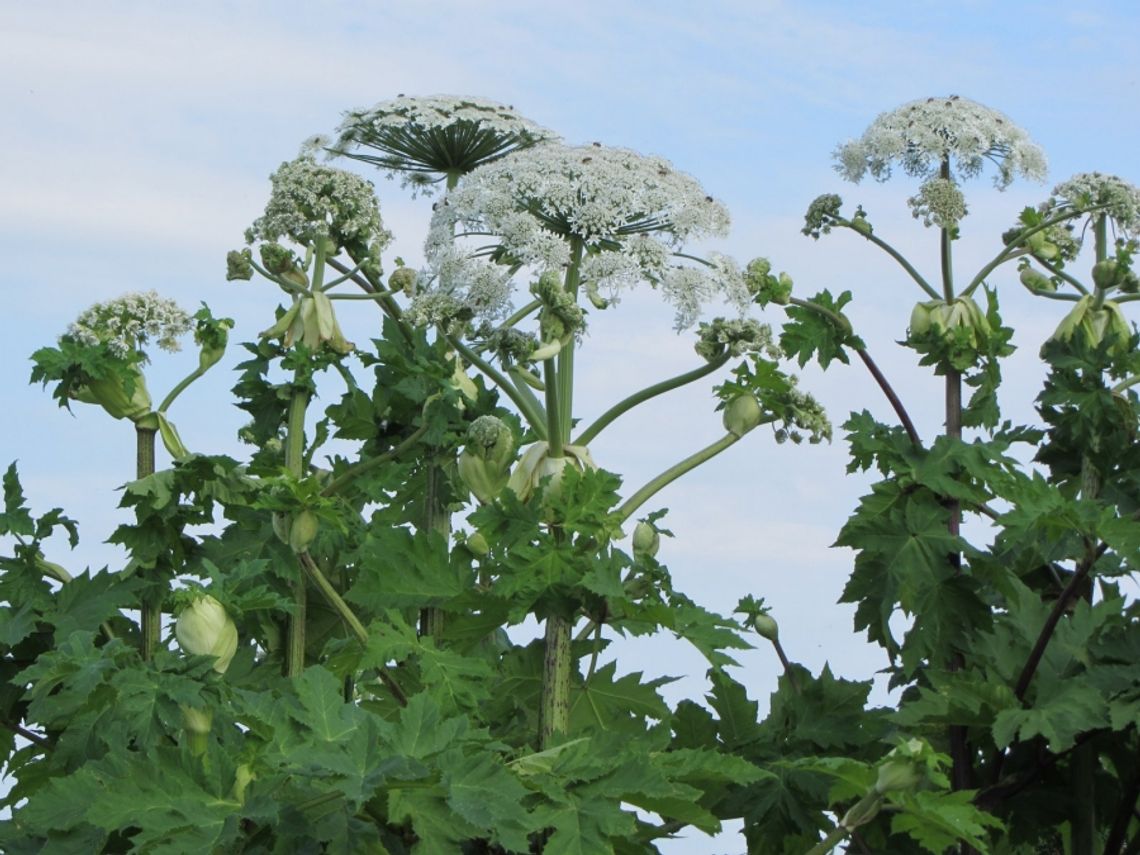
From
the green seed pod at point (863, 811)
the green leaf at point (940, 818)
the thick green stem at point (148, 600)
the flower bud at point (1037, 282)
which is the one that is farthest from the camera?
the flower bud at point (1037, 282)

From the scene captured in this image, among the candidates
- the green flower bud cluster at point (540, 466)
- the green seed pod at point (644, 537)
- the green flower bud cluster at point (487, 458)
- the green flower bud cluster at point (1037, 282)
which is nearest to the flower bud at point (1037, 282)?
the green flower bud cluster at point (1037, 282)

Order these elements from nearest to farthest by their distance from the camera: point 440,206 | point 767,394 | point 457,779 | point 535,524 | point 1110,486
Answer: point 457,779, point 535,524, point 767,394, point 440,206, point 1110,486

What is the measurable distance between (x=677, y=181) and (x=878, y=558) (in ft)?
4.13

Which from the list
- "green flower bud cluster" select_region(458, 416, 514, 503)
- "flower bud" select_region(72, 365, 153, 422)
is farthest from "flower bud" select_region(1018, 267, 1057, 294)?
"flower bud" select_region(72, 365, 153, 422)

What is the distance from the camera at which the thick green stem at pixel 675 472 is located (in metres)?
4.34

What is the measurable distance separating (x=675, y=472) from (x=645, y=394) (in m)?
0.25

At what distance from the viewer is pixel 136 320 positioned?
17.6ft

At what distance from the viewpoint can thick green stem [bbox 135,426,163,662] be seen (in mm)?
5172

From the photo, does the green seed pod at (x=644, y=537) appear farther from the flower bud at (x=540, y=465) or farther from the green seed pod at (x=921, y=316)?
the green seed pod at (x=921, y=316)

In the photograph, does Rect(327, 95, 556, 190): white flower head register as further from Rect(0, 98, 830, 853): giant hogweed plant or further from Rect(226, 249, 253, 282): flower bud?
Rect(226, 249, 253, 282): flower bud

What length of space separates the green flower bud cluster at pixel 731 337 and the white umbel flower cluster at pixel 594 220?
0.30ft

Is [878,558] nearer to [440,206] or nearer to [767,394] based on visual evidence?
[767,394]

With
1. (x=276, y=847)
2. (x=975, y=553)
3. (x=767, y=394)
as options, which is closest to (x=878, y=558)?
(x=975, y=553)

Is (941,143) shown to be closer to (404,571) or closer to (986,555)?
(986,555)
